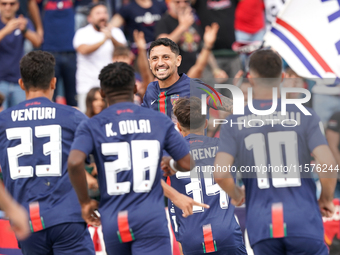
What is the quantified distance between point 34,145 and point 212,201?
6.26 ft

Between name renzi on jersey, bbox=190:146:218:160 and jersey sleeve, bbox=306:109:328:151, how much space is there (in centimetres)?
123

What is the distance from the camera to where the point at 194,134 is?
5.56m

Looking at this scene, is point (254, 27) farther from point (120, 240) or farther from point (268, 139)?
→ point (120, 240)

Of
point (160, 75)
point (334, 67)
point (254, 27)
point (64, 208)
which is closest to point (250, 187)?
point (64, 208)

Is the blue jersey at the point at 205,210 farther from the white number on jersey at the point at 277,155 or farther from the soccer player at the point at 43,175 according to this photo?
the soccer player at the point at 43,175

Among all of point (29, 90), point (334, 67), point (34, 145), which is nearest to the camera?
point (34, 145)

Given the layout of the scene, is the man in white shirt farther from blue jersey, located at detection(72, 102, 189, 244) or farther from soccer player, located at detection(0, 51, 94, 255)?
blue jersey, located at detection(72, 102, 189, 244)

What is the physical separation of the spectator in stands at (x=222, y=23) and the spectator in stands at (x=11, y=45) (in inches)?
128

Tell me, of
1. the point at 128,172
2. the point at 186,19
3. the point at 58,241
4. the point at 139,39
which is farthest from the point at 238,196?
the point at 139,39

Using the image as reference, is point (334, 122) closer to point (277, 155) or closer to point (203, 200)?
point (203, 200)

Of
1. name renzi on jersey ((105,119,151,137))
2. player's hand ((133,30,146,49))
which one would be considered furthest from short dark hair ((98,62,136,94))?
player's hand ((133,30,146,49))

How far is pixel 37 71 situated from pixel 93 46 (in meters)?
4.70

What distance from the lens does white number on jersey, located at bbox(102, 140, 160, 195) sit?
4461mm

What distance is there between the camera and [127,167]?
14.6 ft
